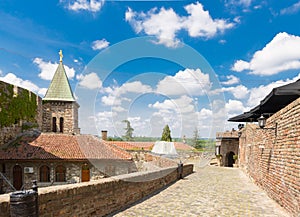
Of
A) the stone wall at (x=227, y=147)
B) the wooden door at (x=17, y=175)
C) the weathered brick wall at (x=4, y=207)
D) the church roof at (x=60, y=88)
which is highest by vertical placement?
the church roof at (x=60, y=88)

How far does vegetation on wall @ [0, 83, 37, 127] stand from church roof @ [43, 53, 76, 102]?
4.03m

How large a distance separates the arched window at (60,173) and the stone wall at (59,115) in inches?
353

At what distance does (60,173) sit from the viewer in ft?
47.5

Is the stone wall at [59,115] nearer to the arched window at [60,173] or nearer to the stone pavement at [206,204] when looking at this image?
the arched window at [60,173]

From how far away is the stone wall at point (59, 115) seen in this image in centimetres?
2249

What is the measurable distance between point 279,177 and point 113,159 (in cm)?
1118

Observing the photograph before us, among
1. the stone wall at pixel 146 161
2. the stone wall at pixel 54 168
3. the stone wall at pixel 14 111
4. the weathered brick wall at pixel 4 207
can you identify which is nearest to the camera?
the weathered brick wall at pixel 4 207

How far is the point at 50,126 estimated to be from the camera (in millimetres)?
22375

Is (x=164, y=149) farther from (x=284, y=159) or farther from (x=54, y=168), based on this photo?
(x=284, y=159)

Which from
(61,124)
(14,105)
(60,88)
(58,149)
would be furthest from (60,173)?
(60,88)

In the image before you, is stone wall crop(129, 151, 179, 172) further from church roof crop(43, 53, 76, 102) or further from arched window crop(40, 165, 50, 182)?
church roof crop(43, 53, 76, 102)

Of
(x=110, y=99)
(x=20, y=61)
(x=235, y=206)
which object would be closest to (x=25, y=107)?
(x=20, y=61)

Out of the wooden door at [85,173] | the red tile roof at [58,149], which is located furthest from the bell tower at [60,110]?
the wooden door at [85,173]

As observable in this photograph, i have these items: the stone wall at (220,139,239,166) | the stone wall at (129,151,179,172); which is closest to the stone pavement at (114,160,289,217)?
the stone wall at (129,151,179,172)
